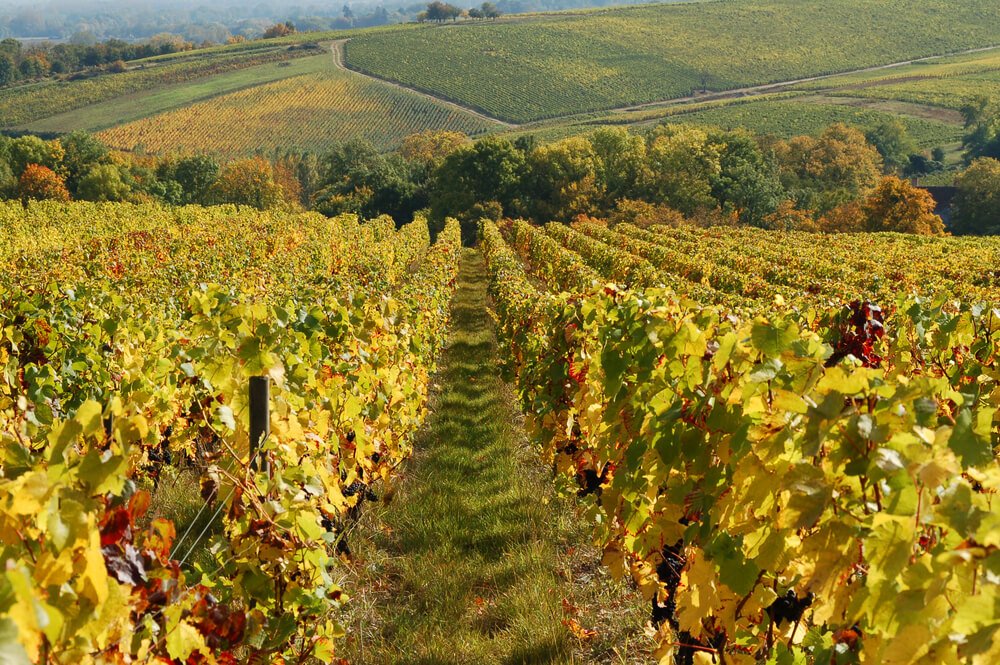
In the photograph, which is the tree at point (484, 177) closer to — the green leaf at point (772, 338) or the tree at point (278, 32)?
the green leaf at point (772, 338)

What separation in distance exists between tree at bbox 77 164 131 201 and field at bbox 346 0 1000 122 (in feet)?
156

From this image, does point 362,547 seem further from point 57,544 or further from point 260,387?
point 57,544

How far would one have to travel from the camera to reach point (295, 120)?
3629 inches

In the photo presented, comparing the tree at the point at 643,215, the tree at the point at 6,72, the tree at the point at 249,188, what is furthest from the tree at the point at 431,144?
the tree at the point at 6,72

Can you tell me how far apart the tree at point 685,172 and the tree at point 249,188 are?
29109mm

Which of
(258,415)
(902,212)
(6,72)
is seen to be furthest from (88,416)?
(6,72)

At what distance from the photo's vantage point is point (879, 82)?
91.9m

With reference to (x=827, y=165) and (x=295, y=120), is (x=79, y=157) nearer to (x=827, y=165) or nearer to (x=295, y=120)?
(x=295, y=120)

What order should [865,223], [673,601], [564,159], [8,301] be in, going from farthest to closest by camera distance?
[564,159] < [865,223] < [8,301] < [673,601]

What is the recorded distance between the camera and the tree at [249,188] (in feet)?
192

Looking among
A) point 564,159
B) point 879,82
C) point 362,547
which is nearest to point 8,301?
point 362,547

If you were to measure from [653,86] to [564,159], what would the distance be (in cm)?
5438

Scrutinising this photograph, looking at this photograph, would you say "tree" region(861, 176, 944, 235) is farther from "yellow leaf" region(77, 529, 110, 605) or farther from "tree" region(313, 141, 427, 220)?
"yellow leaf" region(77, 529, 110, 605)

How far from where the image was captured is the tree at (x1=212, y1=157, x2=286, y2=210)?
5856cm
